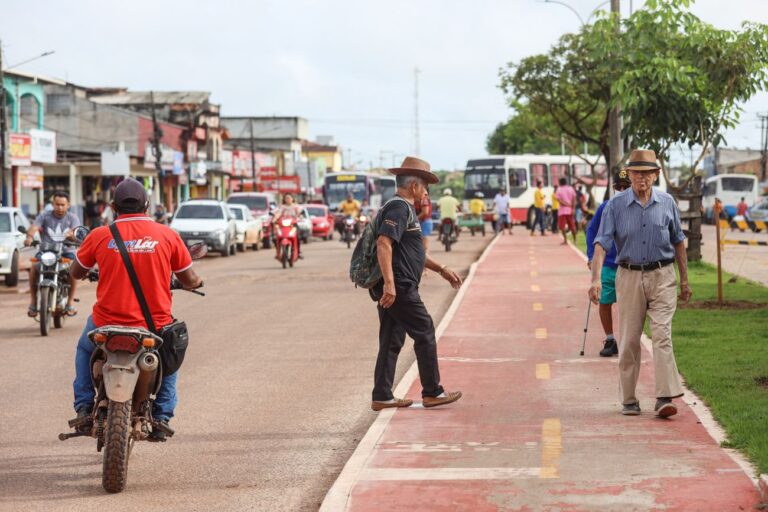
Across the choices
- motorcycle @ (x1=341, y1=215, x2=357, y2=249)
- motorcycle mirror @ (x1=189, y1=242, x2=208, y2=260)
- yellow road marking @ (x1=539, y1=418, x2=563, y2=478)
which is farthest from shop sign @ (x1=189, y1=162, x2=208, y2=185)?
motorcycle mirror @ (x1=189, y1=242, x2=208, y2=260)

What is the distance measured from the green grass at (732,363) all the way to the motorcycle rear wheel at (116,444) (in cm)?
338

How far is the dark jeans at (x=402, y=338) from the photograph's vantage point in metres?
9.43

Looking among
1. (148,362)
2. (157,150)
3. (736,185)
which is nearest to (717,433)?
(148,362)

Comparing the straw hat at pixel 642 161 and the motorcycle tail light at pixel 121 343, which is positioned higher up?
the straw hat at pixel 642 161

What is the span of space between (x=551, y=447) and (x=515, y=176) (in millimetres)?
53605

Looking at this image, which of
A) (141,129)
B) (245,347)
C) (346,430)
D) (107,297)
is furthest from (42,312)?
(141,129)

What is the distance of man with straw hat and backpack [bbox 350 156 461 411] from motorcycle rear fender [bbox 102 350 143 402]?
8.09ft

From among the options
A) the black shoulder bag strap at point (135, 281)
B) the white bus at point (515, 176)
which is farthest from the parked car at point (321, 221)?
the black shoulder bag strap at point (135, 281)

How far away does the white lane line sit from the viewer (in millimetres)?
7094

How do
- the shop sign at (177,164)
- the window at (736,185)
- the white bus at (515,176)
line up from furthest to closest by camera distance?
the window at (736,185)
the shop sign at (177,164)
the white bus at (515,176)

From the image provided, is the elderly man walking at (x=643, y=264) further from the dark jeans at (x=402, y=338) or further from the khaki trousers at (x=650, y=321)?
the dark jeans at (x=402, y=338)

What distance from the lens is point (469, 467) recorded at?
24.2 feet

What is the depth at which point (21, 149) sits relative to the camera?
51.2m

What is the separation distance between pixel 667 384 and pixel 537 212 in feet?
119
